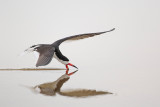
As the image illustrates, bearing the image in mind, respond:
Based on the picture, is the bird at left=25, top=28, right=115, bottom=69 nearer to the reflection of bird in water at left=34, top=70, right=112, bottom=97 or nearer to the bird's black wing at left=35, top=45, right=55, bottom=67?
the bird's black wing at left=35, top=45, right=55, bottom=67

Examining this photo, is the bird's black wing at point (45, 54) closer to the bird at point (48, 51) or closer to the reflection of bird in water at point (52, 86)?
the bird at point (48, 51)

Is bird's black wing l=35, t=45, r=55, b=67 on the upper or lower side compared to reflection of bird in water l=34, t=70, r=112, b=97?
upper

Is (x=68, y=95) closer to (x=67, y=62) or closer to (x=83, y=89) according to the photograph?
(x=83, y=89)

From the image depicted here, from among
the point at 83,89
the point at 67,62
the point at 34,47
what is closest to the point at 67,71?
the point at 67,62

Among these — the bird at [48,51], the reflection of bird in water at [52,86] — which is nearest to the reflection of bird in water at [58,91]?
the reflection of bird in water at [52,86]

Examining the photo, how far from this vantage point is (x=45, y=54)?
7.86 ft

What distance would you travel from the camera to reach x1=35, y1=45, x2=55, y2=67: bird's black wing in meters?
2.26

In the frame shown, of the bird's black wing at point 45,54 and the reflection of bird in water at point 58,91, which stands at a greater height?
the bird's black wing at point 45,54

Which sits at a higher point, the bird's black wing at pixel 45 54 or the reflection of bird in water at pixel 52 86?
the bird's black wing at pixel 45 54

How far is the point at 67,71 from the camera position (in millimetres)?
2877

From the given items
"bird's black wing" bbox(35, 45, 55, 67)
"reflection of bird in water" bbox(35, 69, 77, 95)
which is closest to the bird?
"bird's black wing" bbox(35, 45, 55, 67)

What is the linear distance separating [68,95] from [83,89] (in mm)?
151

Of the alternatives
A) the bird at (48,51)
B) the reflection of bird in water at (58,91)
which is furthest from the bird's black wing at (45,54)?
the reflection of bird in water at (58,91)

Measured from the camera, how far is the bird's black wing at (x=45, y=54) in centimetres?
226
